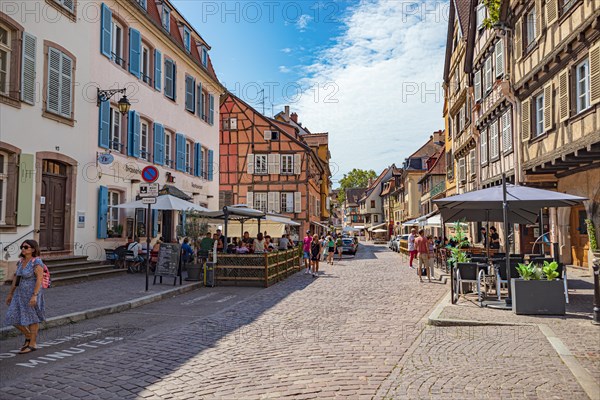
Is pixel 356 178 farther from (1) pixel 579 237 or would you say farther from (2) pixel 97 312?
(2) pixel 97 312

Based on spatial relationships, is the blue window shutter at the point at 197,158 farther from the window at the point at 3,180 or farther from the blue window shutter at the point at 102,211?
the window at the point at 3,180

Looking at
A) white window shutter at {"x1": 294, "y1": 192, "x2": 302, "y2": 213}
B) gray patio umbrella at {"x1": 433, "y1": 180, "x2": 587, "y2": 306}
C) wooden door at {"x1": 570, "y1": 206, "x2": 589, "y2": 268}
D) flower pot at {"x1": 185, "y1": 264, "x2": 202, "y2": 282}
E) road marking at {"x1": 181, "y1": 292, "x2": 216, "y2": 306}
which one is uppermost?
white window shutter at {"x1": 294, "y1": 192, "x2": 302, "y2": 213}

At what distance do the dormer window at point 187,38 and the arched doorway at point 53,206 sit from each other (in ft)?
37.5

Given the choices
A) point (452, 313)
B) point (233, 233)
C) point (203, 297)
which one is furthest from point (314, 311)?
point (233, 233)

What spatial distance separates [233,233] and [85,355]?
67.4 ft

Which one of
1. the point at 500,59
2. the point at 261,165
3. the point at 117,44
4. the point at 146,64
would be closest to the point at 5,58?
the point at 117,44

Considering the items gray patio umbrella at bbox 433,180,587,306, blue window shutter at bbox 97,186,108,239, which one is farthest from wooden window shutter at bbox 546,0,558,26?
blue window shutter at bbox 97,186,108,239

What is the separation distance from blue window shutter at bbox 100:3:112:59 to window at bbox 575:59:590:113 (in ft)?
47.3

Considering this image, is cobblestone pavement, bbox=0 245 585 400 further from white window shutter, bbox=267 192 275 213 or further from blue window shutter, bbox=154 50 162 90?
white window shutter, bbox=267 192 275 213

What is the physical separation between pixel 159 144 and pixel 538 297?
52.9 feet

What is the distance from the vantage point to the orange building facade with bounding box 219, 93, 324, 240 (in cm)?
4200

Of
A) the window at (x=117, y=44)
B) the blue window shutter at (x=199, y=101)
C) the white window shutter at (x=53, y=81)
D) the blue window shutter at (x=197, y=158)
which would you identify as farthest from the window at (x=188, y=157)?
the white window shutter at (x=53, y=81)

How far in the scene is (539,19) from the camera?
53.8ft

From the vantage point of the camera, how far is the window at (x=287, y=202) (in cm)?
4212
